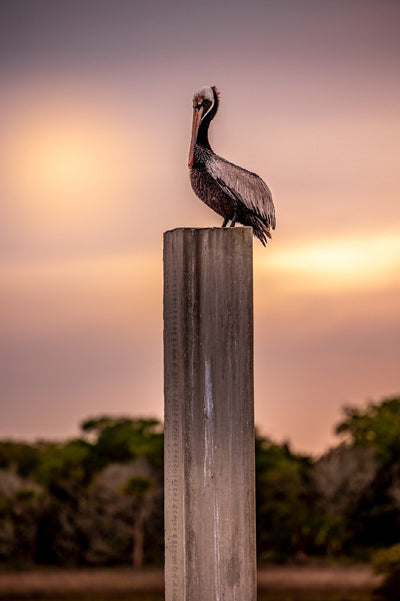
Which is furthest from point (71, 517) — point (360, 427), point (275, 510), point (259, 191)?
point (259, 191)

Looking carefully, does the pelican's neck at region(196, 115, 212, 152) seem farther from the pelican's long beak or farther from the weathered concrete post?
the weathered concrete post

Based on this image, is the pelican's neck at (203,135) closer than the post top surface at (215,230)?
No

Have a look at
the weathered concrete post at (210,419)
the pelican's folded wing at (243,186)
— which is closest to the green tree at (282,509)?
the pelican's folded wing at (243,186)

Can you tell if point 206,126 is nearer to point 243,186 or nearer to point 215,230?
point 243,186

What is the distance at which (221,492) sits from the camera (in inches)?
369

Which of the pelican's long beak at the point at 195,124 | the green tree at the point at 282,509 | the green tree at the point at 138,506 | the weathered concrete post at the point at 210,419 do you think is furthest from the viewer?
the green tree at the point at 282,509

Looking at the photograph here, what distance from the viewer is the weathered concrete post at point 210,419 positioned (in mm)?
9336

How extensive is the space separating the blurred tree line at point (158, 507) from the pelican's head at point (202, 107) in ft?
73.8

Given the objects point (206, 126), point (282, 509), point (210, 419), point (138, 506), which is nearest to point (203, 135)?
point (206, 126)

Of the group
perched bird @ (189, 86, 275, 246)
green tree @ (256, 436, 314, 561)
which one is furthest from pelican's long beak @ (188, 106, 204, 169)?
green tree @ (256, 436, 314, 561)

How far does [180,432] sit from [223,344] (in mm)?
644

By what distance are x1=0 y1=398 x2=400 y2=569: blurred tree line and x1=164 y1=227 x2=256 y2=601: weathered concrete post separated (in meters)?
22.8

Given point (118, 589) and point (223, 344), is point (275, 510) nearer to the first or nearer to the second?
point (118, 589)

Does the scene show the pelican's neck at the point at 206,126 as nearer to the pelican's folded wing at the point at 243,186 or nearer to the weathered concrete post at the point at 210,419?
the pelican's folded wing at the point at 243,186
